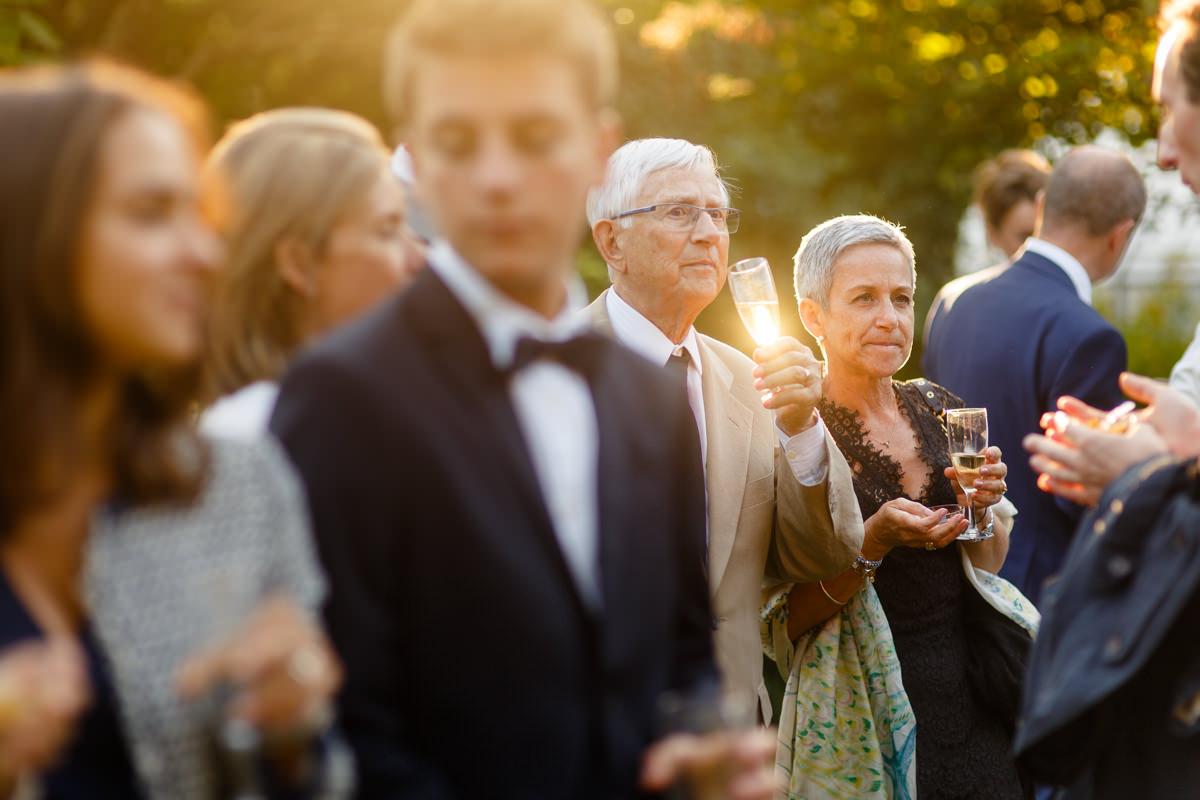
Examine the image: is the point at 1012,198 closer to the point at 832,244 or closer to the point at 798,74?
the point at 832,244

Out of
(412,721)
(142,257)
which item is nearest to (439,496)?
(412,721)

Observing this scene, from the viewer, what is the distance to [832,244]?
4.12 metres

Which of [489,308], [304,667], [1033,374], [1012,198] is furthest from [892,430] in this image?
[1012,198]

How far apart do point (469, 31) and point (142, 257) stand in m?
0.62

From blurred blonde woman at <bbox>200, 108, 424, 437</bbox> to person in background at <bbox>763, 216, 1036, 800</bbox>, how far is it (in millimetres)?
1975

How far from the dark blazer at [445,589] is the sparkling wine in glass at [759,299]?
1.83 m

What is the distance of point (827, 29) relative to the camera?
13.1 metres

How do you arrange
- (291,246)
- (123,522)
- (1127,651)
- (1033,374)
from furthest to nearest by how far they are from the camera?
(1033,374) < (291,246) < (1127,651) < (123,522)

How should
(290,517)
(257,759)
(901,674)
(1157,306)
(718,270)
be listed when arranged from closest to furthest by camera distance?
1. (257,759)
2. (290,517)
3. (901,674)
4. (718,270)
5. (1157,306)

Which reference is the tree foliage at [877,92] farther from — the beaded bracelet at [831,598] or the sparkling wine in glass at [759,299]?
the beaded bracelet at [831,598]

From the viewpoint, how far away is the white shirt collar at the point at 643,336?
3.98 metres

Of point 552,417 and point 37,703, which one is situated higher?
point 552,417

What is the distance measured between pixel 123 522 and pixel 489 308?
2.17 feet

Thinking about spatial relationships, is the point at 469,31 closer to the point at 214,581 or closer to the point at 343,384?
the point at 343,384
